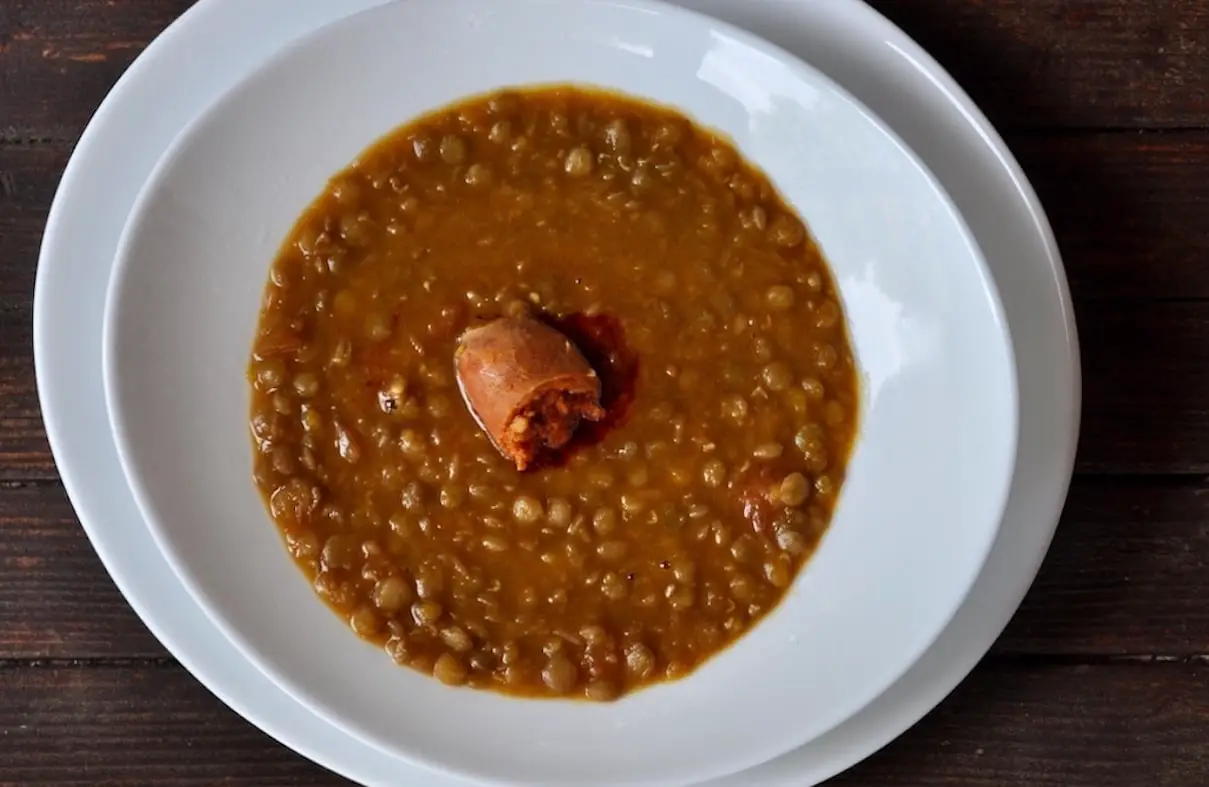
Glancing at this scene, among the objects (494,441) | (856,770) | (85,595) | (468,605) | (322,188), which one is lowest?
(85,595)

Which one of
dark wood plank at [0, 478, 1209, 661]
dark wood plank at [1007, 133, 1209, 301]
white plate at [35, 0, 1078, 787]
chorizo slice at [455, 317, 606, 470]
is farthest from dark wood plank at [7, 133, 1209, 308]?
chorizo slice at [455, 317, 606, 470]

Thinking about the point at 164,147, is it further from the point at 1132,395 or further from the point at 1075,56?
the point at 1132,395

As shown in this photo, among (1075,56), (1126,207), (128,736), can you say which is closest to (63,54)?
(128,736)

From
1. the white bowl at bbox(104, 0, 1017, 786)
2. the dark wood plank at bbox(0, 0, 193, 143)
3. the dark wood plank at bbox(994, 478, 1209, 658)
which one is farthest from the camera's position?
the dark wood plank at bbox(994, 478, 1209, 658)

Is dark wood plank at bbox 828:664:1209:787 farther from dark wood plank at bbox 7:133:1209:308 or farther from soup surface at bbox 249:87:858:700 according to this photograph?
dark wood plank at bbox 7:133:1209:308

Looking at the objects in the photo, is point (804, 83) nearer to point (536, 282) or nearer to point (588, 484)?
point (536, 282)

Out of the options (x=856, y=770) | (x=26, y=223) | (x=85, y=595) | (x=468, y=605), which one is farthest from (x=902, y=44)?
(x=85, y=595)

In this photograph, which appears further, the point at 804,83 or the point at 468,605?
the point at 468,605
